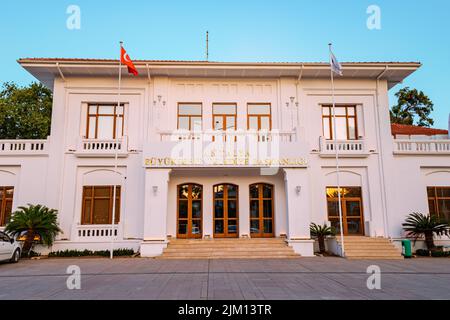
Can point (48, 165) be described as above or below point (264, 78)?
below

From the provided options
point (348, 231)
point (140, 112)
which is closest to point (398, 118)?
point (348, 231)

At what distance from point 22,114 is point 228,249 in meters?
19.9

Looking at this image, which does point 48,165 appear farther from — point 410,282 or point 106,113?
point 410,282

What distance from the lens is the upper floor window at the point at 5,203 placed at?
1574 cm

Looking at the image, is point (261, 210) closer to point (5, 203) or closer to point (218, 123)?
point (218, 123)

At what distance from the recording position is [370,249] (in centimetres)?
1463

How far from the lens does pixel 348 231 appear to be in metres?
16.3

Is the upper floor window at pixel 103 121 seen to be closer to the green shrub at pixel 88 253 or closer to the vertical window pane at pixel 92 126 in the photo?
the vertical window pane at pixel 92 126

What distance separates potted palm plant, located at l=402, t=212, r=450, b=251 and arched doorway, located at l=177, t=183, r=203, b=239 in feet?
31.6

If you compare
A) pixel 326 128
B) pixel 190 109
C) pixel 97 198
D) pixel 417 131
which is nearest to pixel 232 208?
pixel 190 109

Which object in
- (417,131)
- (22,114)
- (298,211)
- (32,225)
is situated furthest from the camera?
(22,114)

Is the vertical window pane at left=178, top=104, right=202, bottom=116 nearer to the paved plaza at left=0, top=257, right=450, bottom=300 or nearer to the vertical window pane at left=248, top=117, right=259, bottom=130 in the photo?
the vertical window pane at left=248, top=117, right=259, bottom=130

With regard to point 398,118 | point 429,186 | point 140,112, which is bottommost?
point 429,186
